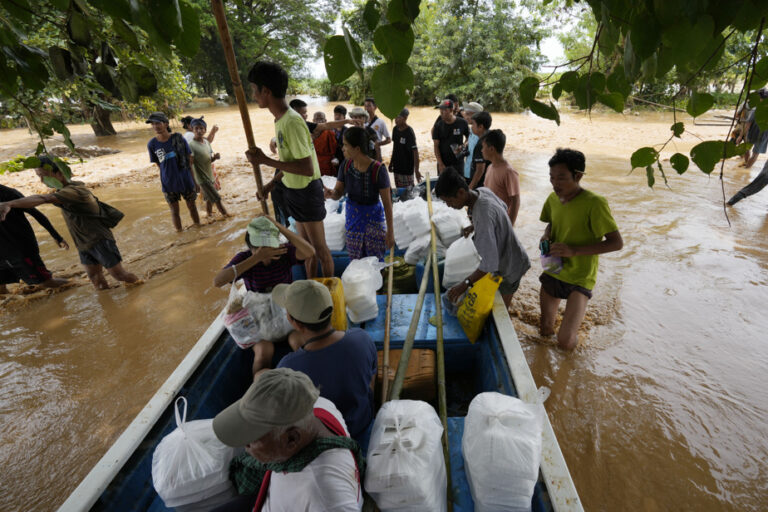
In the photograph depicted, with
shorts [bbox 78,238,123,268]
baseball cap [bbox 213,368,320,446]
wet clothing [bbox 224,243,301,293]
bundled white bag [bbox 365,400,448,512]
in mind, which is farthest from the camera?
shorts [bbox 78,238,123,268]

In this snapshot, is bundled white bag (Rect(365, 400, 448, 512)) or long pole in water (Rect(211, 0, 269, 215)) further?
bundled white bag (Rect(365, 400, 448, 512))

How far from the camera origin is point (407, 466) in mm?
1378

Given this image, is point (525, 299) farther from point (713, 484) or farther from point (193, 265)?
point (193, 265)

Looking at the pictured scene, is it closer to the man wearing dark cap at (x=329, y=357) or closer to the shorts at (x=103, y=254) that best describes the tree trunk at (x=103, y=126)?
the shorts at (x=103, y=254)

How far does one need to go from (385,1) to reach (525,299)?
13.0 ft

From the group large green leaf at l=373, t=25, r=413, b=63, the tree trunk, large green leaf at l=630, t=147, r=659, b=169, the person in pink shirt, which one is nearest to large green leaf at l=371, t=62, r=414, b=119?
large green leaf at l=373, t=25, r=413, b=63

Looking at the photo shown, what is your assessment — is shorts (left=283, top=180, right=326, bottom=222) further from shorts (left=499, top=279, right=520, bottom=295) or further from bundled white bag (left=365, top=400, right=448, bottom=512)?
bundled white bag (left=365, top=400, right=448, bottom=512)

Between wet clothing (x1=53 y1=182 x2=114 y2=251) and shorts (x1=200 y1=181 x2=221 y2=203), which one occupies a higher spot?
wet clothing (x1=53 y1=182 x2=114 y2=251)

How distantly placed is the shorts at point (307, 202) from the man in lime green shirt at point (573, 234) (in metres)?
1.83

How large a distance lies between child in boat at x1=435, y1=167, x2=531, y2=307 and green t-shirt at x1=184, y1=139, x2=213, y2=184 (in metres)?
4.91

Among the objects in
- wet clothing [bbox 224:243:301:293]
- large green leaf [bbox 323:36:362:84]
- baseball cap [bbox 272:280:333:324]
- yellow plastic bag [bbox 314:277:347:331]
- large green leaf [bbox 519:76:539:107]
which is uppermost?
large green leaf [bbox 323:36:362:84]

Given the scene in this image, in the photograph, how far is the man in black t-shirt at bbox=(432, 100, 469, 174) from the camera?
5.11m

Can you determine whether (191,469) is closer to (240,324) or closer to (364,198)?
(240,324)

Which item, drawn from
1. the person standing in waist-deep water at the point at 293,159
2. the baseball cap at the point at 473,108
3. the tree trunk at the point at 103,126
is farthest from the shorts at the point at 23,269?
the tree trunk at the point at 103,126
